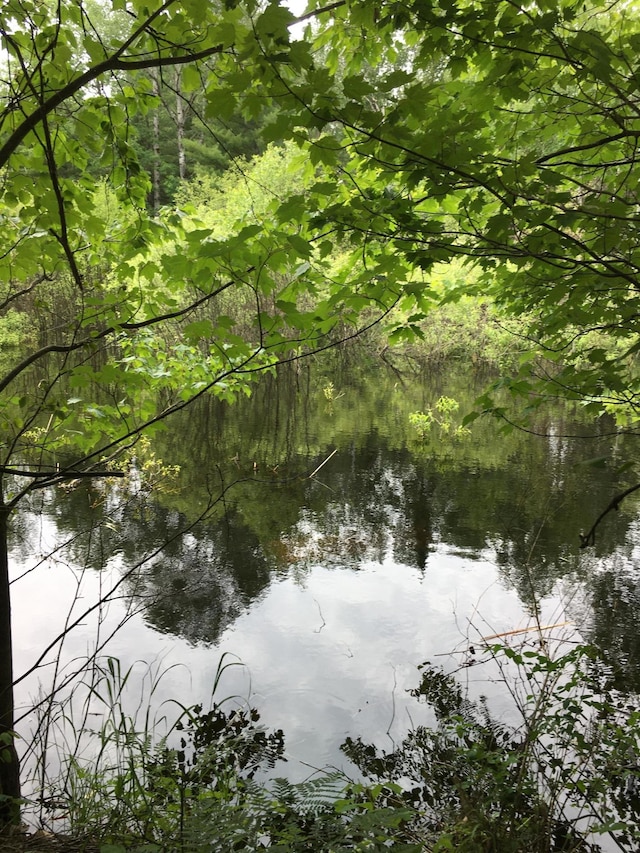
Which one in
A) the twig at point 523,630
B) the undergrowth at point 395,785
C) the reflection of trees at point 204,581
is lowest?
the undergrowth at point 395,785

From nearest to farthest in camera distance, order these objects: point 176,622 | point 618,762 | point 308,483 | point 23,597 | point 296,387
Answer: point 618,762, point 176,622, point 23,597, point 308,483, point 296,387

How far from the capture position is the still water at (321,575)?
4.40m

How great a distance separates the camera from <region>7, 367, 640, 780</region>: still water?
4402 mm

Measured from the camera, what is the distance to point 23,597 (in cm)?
580

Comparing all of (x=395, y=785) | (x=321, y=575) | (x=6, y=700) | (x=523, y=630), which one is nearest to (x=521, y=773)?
(x=395, y=785)

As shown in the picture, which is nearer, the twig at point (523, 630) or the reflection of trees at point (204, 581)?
the twig at point (523, 630)

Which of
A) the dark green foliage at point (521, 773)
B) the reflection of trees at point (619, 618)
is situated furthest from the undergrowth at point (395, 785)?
the reflection of trees at point (619, 618)

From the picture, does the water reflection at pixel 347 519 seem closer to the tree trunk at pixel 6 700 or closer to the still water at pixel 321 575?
the still water at pixel 321 575

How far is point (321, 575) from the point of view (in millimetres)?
6535

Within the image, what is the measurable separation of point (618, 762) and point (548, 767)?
0.42 metres

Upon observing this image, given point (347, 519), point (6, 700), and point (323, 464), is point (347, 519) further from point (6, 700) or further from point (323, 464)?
point (6, 700)

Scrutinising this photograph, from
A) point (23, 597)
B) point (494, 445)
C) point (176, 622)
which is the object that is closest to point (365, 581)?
point (176, 622)

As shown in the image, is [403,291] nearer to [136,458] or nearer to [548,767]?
[548,767]

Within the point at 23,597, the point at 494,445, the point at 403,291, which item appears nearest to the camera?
the point at 403,291
